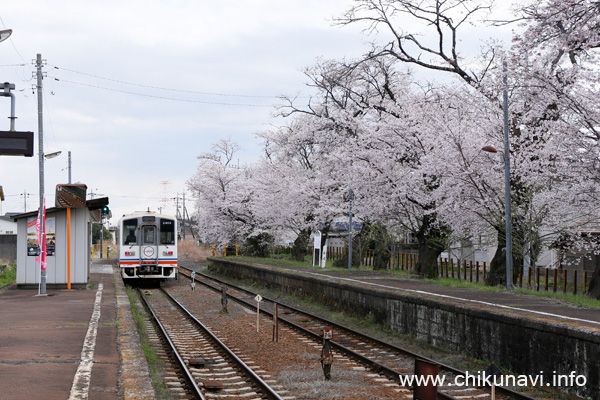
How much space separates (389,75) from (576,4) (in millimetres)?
14370

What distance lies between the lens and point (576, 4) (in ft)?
31.7

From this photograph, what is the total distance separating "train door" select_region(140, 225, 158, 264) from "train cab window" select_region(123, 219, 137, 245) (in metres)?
0.28

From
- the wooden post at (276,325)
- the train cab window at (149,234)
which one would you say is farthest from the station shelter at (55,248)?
the wooden post at (276,325)

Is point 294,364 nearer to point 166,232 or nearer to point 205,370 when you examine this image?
point 205,370

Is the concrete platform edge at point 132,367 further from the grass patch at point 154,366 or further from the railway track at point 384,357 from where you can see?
the railway track at point 384,357

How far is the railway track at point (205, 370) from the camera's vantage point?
807 centimetres

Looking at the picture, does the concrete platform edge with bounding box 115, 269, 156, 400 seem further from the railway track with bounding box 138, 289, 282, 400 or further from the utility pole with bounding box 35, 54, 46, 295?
the utility pole with bounding box 35, 54, 46, 295

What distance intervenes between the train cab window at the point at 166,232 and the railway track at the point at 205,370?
1061cm

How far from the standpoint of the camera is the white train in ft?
80.6

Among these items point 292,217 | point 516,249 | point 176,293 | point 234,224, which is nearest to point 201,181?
point 234,224

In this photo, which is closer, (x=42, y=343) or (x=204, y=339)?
(x=42, y=343)

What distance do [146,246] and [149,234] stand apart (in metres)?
A: 0.47

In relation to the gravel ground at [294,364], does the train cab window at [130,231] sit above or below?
above

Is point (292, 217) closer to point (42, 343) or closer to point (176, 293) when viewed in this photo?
point (176, 293)
